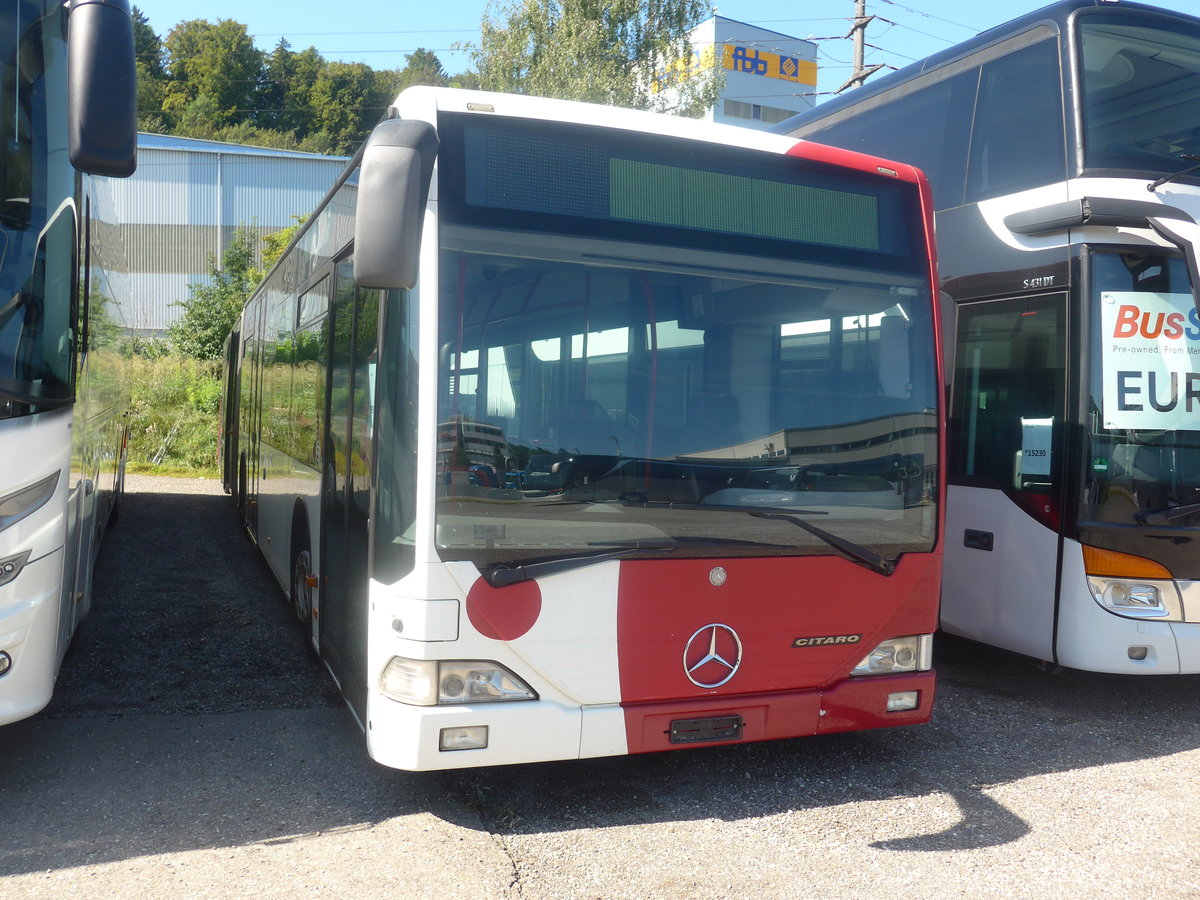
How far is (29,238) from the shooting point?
409cm

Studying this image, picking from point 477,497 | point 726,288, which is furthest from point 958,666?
point 477,497

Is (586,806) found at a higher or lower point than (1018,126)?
lower

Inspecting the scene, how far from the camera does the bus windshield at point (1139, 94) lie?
19.4 feet

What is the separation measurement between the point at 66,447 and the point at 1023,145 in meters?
5.56

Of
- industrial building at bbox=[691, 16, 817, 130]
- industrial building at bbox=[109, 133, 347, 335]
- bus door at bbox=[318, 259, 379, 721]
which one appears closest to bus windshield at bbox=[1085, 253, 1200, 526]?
bus door at bbox=[318, 259, 379, 721]

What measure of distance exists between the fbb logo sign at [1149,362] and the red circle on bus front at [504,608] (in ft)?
11.7

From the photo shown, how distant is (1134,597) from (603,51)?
66.7 ft

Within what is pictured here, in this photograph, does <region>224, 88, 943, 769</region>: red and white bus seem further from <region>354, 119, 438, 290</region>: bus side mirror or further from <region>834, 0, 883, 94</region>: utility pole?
<region>834, 0, 883, 94</region>: utility pole

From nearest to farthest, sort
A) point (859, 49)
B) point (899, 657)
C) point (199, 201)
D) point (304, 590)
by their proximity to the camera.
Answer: point (899, 657)
point (304, 590)
point (859, 49)
point (199, 201)

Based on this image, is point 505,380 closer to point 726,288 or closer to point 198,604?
point 726,288

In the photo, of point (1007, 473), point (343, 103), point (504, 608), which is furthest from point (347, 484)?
point (343, 103)

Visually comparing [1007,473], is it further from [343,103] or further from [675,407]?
[343,103]

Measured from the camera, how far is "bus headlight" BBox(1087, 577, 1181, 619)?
5660 mm

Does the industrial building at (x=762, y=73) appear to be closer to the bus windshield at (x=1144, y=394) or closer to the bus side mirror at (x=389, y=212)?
the bus windshield at (x=1144, y=394)
